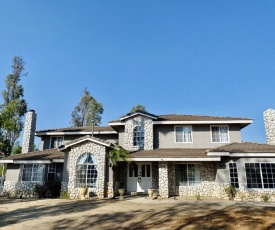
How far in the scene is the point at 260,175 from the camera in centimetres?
1708

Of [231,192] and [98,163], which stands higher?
[98,163]

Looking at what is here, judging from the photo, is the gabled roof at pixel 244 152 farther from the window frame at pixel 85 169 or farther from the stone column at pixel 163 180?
the window frame at pixel 85 169

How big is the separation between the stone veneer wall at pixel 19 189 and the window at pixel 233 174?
1579cm

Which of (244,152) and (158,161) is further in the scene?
(158,161)

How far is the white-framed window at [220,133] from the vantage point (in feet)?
69.4

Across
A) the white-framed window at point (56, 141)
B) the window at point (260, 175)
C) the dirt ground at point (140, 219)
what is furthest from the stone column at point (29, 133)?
the window at point (260, 175)

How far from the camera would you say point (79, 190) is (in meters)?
17.9

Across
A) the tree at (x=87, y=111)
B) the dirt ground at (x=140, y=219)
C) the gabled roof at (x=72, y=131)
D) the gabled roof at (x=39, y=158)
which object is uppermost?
the tree at (x=87, y=111)

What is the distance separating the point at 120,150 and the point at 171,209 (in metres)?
7.13

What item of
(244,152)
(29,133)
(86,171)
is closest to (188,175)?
(244,152)

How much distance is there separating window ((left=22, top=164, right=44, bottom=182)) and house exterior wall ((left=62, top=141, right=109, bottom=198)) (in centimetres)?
337

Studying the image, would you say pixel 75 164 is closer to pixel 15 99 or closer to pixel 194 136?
pixel 194 136

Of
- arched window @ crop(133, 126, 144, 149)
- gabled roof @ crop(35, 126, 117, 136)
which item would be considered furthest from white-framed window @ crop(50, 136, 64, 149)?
arched window @ crop(133, 126, 144, 149)

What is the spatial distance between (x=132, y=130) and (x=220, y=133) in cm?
796
